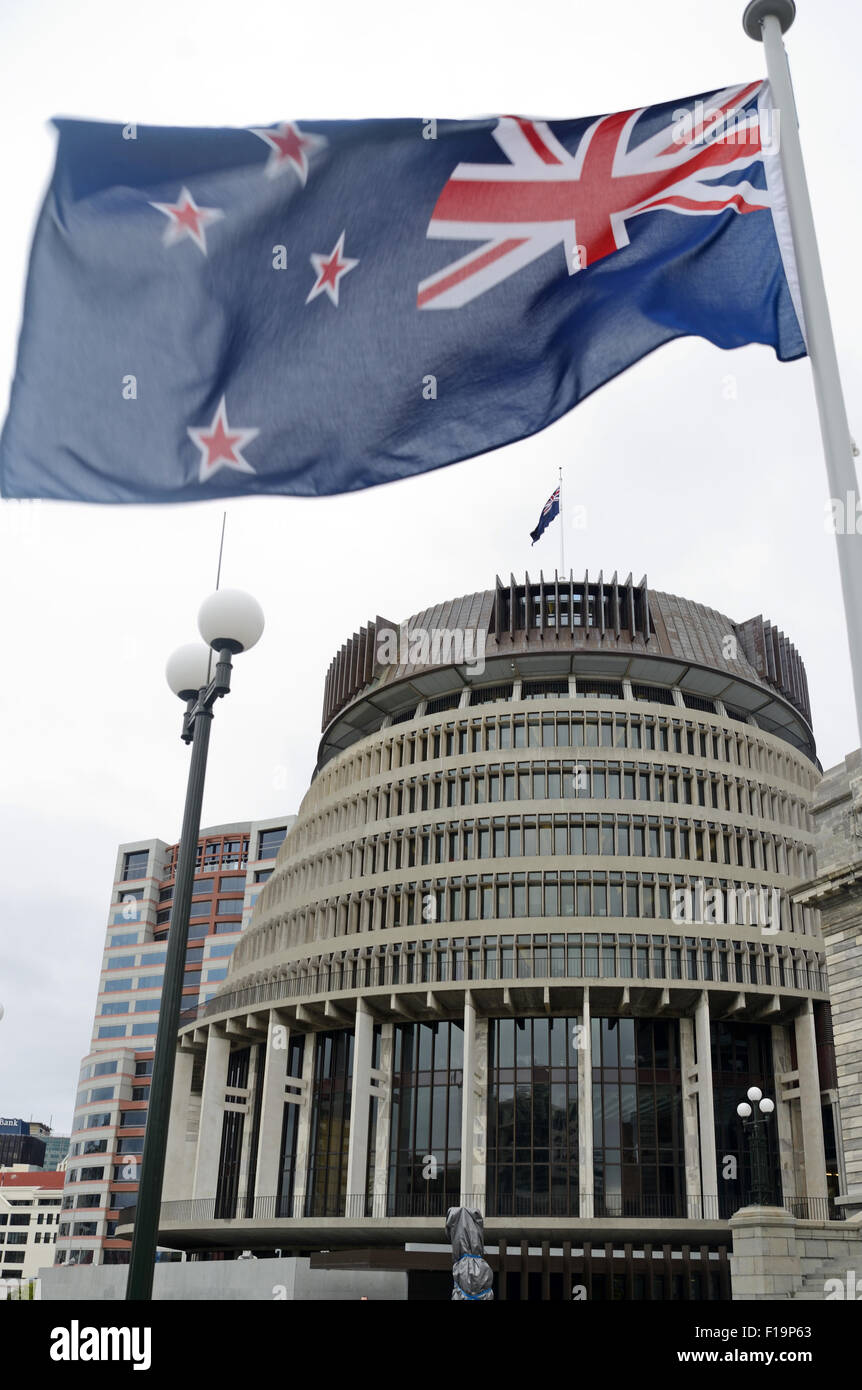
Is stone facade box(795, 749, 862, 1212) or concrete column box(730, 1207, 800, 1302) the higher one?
stone facade box(795, 749, 862, 1212)

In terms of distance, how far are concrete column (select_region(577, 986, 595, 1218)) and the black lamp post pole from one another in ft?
155

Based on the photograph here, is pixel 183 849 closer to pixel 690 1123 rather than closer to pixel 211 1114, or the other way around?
pixel 690 1123

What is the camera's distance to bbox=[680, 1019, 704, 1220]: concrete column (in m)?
55.9

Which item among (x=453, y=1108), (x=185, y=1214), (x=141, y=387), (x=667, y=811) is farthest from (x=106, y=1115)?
(x=141, y=387)

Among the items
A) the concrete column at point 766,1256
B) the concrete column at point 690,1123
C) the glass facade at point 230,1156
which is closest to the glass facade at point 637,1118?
the concrete column at point 690,1123

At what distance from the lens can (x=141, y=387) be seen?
1005 cm

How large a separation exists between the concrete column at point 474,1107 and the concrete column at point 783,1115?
15.1m

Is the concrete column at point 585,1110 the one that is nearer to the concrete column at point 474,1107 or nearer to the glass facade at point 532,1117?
the glass facade at point 532,1117

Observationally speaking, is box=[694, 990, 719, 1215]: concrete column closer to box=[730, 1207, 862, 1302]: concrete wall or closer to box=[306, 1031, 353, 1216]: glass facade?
box=[306, 1031, 353, 1216]: glass facade

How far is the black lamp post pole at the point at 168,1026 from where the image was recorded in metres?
9.02

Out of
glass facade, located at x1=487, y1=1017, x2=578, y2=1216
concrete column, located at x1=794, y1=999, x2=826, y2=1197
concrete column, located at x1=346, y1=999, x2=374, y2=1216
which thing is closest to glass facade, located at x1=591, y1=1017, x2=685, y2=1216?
glass facade, located at x1=487, y1=1017, x2=578, y2=1216

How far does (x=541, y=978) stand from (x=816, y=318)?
168 feet

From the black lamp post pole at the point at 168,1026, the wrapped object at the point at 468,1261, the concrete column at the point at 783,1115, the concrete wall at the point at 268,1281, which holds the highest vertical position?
the concrete column at the point at 783,1115

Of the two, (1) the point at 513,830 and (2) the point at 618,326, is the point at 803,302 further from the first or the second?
(1) the point at 513,830
